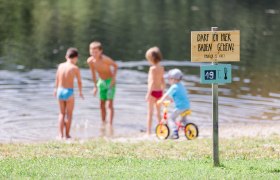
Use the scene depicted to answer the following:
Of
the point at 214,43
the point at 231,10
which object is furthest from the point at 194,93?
the point at 231,10

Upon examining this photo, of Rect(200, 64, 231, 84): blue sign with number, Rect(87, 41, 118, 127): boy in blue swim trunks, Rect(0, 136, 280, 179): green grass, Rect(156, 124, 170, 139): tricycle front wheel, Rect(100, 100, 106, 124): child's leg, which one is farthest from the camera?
Rect(100, 100, 106, 124): child's leg

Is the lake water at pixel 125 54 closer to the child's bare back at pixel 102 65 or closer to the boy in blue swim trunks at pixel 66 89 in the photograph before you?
the boy in blue swim trunks at pixel 66 89

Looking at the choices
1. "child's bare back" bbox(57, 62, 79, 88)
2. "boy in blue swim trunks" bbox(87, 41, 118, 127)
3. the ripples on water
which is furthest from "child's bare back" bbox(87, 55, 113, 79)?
"child's bare back" bbox(57, 62, 79, 88)

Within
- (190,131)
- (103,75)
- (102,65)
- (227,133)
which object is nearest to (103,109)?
(103,75)

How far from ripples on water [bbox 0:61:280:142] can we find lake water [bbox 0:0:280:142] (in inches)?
0.9

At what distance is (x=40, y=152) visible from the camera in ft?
36.8

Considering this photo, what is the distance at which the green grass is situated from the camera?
902 centimetres

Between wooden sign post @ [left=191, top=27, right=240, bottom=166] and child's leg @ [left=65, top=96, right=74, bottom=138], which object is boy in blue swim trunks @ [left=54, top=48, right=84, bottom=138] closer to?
child's leg @ [left=65, top=96, right=74, bottom=138]

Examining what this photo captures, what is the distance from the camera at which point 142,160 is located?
1030cm

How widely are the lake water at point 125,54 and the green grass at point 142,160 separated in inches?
125

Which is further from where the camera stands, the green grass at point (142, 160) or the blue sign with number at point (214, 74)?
the blue sign with number at point (214, 74)

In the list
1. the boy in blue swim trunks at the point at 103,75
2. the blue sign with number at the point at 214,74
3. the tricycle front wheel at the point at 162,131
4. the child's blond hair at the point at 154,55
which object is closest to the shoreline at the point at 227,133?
the tricycle front wheel at the point at 162,131

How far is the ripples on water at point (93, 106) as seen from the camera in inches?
617

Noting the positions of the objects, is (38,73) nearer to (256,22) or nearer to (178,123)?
(178,123)
